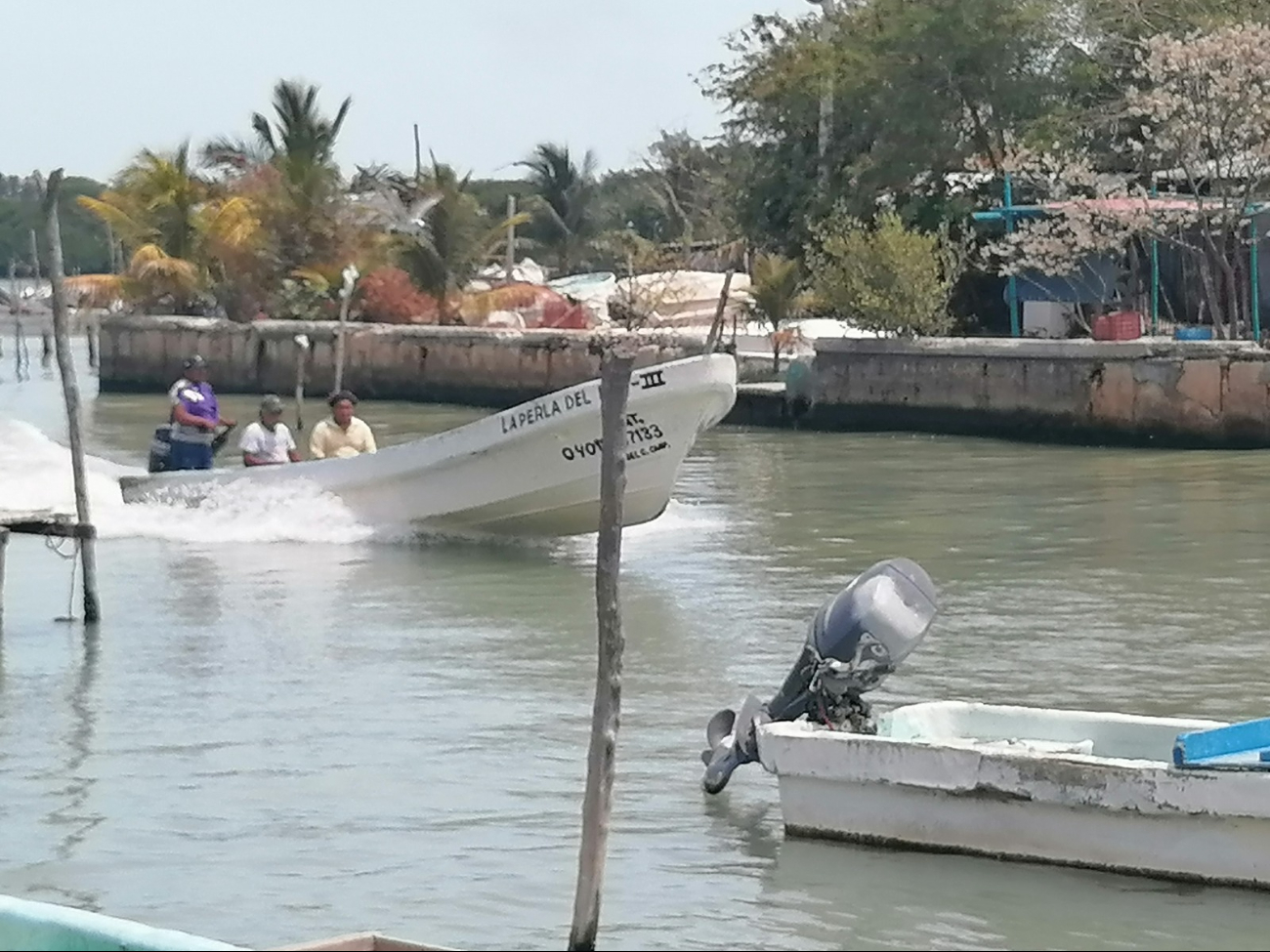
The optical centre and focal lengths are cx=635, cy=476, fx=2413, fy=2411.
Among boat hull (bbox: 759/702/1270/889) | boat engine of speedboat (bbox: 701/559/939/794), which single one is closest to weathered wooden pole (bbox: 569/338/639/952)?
boat hull (bbox: 759/702/1270/889)

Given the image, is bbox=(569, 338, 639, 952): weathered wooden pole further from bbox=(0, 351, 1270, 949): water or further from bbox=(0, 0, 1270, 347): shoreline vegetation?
bbox=(0, 0, 1270, 347): shoreline vegetation

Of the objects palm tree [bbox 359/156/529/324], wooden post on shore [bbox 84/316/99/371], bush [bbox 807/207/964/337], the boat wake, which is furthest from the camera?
wooden post on shore [bbox 84/316/99/371]

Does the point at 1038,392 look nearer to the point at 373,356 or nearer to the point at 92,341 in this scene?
the point at 373,356

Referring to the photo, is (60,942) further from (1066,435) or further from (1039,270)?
(1039,270)

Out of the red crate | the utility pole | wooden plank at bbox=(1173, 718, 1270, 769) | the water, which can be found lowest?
the water

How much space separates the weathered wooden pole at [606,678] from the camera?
8094 millimetres

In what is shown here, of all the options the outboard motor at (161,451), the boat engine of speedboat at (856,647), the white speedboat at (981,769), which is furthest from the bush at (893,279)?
the boat engine of speedboat at (856,647)

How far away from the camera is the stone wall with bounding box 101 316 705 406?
43125mm

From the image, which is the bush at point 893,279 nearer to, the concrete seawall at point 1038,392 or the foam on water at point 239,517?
the concrete seawall at point 1038,392

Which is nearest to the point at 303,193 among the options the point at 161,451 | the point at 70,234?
the point at 161,451

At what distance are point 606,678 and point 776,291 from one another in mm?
32117

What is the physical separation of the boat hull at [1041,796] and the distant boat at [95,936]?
328 centimetres

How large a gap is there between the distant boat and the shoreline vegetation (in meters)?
27.1

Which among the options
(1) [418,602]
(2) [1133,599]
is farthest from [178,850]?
(2) [1133,599]
